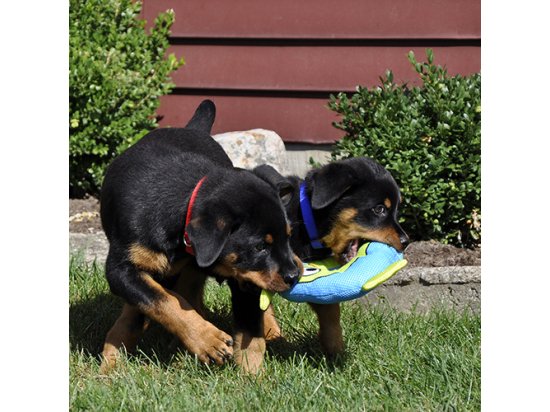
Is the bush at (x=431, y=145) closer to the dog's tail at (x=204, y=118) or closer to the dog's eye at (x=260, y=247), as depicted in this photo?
the dog's tail at (x=204, y=118)

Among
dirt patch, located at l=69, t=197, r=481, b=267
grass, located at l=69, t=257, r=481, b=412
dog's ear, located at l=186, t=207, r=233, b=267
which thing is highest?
dog's ear, located at l=186, t=207, r=233, b=267

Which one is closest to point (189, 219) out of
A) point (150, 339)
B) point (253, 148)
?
point (150, 339)

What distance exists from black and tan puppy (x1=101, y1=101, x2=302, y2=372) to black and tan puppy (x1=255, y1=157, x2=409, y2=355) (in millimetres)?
409

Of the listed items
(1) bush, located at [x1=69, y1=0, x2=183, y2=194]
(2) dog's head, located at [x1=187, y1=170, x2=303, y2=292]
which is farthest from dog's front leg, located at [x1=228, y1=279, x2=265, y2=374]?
(1) bush, located at [x1=69, y1=0, x2=183, y2=194]

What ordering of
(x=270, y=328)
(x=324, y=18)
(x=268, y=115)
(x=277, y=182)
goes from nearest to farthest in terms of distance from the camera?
(x=277, y=182) < (x=270, y=328) < (x=324, y=18) < (x=268, y=115)

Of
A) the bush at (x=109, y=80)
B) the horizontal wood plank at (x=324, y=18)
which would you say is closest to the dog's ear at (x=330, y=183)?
the bush at (x=109, y=80)

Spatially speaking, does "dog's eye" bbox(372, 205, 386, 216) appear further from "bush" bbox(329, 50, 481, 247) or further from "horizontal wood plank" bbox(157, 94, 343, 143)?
"horizontal wood plank" bbox(157, 94, 343, 143)

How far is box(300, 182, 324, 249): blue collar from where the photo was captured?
4.69 m

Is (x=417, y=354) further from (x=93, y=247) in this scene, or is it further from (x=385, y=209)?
(x=93, y=247)

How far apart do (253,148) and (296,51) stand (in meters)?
A: 1.12

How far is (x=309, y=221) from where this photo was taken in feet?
15.4

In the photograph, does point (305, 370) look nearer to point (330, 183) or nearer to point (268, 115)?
point (330, 183)

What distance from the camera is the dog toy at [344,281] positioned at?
13.1ft

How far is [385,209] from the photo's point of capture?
4.68 meters
